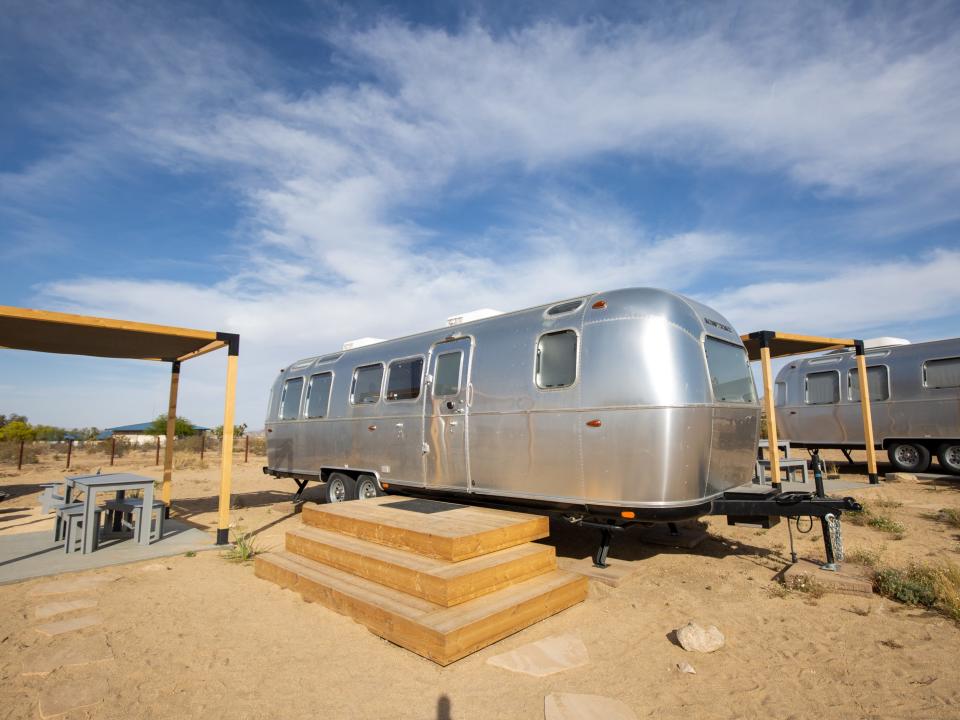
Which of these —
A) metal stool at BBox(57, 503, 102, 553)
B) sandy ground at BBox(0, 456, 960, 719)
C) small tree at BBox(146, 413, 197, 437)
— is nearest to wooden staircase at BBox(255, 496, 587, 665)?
sandy ground at BBox(0, 456, 960, 719)

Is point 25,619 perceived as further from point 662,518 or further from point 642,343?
point 642,343

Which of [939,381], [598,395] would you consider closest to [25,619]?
[598,395]

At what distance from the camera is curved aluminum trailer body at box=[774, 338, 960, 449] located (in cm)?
1147

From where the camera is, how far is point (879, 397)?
493 inches

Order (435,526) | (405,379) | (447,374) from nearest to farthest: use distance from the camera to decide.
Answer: (435,526)
(447,374)
(405,379)

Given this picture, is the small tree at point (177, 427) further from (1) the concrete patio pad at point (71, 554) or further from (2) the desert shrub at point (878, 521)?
(2) the desert shrub at point (878, 521)

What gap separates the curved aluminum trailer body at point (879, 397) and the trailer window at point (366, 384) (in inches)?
466

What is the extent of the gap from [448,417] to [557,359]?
1.84 meters

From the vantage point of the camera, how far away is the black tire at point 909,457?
12039 millimetres

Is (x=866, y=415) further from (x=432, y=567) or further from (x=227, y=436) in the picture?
(x=227, y=436)

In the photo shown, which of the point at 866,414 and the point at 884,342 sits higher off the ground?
the point at 884,342

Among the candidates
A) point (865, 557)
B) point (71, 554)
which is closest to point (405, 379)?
point (71, 554)

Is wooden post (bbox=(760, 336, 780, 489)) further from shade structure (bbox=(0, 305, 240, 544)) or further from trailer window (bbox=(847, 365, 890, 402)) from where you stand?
shade structure (bbox=(0, 305, 240, 544))

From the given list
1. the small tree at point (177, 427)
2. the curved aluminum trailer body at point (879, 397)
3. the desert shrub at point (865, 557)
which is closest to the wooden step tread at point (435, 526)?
the desert shrub at point (865, 557)
